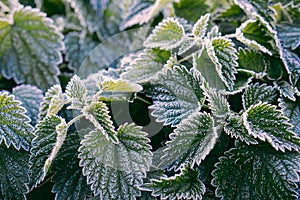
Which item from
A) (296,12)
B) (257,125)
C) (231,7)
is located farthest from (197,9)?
(257,125)

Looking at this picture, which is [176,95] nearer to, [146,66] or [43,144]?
[146,66]

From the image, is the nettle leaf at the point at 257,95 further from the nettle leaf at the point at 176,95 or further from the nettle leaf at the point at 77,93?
the nettle leaf at the point at 77,93

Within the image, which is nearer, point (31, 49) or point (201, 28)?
point (201, 28)

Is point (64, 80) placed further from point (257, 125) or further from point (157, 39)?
point (257, 125)

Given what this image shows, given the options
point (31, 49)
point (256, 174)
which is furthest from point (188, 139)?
point (31, 49)

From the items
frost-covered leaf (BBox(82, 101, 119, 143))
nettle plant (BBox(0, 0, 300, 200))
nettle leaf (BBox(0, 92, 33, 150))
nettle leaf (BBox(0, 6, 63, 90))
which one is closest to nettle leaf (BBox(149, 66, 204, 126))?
nettle plant (BBox(0, 0, 300, 200))

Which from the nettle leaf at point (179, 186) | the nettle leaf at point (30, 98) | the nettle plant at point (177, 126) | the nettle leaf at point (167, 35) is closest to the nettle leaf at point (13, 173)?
the nettle plant at point (177, 126)

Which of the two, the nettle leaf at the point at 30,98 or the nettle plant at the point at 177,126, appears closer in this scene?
the nettle plant at the point at 177,126

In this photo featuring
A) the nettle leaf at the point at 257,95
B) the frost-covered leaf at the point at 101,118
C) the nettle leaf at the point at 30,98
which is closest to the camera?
the frost-covered leaf at the point at 101,118
